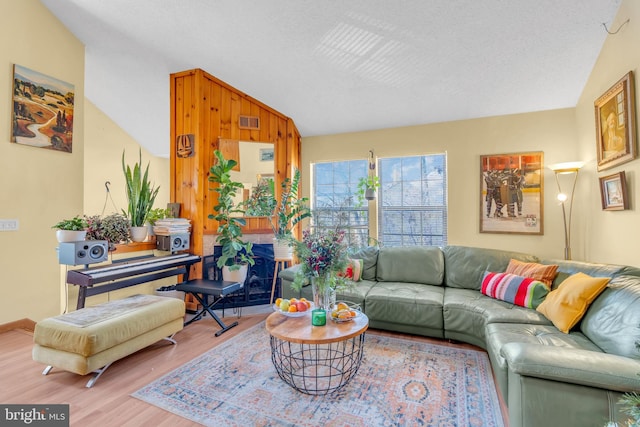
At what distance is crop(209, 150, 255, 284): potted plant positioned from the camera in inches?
137

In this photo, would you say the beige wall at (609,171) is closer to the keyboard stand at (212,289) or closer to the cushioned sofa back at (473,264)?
the cushioned sofa back at (473,264)

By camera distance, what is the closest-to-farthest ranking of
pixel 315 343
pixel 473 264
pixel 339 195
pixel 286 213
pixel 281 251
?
pixel 315 343, pixel 473 264, pixel 281 251, pixel 286 213, pixel 339 195

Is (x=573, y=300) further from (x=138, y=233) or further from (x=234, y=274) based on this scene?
(x=138, y=233)

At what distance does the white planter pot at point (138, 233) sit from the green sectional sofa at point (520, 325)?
5.48ft

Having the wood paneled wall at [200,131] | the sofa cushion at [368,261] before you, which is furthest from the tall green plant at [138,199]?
the sofa cushion at [368,261]

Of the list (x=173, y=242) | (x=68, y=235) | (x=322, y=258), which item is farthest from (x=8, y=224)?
(x=322, y=258)

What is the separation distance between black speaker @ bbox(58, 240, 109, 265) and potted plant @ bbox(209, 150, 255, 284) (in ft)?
3.67

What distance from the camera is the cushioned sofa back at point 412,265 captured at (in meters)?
3.43

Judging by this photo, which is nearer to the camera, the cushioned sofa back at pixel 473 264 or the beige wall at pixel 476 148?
the cushioned sofa back at pixel 473 264

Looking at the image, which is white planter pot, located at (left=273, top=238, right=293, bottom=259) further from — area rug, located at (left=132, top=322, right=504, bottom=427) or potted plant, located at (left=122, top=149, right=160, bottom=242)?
potted plant, located at (left=122, top=149, right=160, bottom=242)

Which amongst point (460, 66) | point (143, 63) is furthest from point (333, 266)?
point (143, 63)

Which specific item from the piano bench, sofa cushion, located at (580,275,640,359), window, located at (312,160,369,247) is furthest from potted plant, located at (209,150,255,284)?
sofa cushion, located at (580,275,640,359)

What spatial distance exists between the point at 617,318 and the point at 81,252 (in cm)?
403

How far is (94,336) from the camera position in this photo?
6.73 ft
